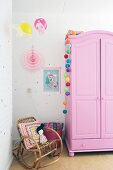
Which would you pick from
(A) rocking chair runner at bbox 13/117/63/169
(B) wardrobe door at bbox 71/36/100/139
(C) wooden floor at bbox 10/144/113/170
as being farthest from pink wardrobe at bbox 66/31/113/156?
(A) rocking chair runner at bbox 13/117/63/169

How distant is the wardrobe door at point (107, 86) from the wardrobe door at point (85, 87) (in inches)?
3.3

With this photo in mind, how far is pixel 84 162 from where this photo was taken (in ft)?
8.44

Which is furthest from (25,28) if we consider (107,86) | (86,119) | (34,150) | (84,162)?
(84,162)

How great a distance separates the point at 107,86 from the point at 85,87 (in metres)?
0.38

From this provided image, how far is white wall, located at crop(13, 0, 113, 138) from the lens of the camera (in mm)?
3268

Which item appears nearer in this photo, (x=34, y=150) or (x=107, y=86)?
(x=34, y=150)

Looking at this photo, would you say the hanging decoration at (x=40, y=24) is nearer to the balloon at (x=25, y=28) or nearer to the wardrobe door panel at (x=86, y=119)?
the balloon at (x=25, y=28)

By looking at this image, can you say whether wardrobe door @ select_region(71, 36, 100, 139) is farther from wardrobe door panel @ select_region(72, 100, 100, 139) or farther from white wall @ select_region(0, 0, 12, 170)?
white wall @ select_region(0, 0, 12, 170)

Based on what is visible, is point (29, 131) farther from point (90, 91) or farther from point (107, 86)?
point (107, 86)

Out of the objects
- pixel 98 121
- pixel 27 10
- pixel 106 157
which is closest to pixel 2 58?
pixel 27 10

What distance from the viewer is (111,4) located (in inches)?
115

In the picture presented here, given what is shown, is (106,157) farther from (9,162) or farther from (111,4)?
(111,4)

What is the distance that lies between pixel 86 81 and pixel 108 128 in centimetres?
89

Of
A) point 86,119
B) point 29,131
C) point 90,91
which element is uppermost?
point 90,91
